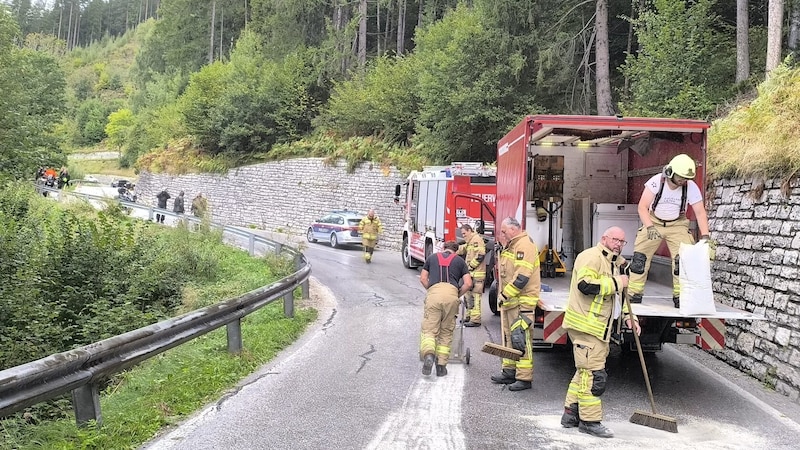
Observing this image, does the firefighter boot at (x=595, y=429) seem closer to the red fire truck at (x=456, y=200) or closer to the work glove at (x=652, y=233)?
the work glove at (x=652, y=233)

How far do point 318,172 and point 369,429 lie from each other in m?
28.4

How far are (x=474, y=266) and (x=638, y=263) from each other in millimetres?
3250

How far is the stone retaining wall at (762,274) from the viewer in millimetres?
7137

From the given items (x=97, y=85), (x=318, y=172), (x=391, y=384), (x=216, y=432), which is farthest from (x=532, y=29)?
(x=97, y=85)

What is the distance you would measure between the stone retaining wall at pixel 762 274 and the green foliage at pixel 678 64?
9589 millimetres

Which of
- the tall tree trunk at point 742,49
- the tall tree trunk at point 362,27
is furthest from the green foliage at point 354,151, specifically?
the tall tree trunk at point 742,49

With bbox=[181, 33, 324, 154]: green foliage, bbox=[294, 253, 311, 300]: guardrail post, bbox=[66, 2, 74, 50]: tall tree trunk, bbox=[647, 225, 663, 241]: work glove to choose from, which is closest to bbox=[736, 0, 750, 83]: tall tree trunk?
bbox=[647, 225, 663, 241]: work glove

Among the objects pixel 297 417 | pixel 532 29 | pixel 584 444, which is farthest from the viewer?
pixel 532 29

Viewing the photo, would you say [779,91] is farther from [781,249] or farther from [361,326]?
[361,326]

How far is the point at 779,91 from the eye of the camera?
10211 mm

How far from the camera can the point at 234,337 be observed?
8164 mm

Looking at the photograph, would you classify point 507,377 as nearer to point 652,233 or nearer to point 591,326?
point 591,326

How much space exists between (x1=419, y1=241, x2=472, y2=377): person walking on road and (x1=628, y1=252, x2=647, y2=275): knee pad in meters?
1.95

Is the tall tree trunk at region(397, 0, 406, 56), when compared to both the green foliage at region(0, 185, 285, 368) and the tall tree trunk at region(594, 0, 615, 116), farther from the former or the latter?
the green foliage at region(0, 185, 285, 368)
